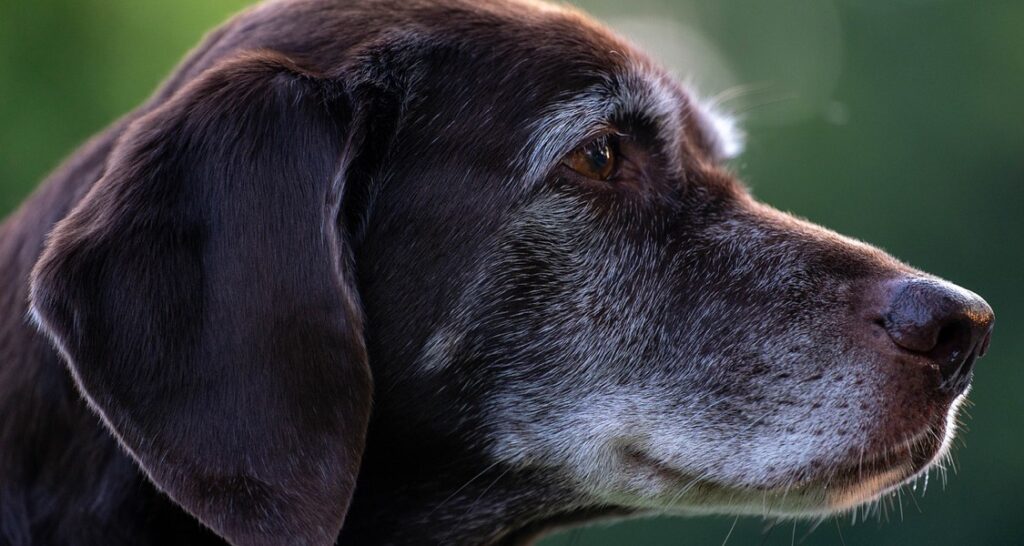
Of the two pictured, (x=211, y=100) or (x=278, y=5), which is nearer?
(x=211, y=100)

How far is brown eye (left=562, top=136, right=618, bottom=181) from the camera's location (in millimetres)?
2961

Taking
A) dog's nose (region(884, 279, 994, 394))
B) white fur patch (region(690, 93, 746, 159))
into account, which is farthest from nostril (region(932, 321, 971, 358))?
white fur patch (region(690, 93, 746, 159))

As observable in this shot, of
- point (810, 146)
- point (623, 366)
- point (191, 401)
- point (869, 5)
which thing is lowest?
point (810, 146)

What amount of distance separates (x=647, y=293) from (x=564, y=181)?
0.34 m

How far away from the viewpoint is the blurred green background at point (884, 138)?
816cm

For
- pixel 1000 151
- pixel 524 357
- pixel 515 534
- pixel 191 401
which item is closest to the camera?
pixel 191 401

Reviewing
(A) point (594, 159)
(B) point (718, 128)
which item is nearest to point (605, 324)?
(A) point (594, 159)

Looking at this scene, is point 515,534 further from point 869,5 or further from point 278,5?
Answer: point 869,5

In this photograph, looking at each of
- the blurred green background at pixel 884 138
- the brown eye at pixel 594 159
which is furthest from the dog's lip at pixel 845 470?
the blurred green background at pixel 884 138

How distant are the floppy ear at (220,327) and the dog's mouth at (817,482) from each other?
79 cm

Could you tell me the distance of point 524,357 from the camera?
112 inches

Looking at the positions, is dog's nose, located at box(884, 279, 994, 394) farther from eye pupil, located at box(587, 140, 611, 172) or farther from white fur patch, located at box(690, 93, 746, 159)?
white fur patch, located at box(690, 93, 746, 159)

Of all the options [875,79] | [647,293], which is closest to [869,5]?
[875,79]

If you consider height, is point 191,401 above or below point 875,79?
above
